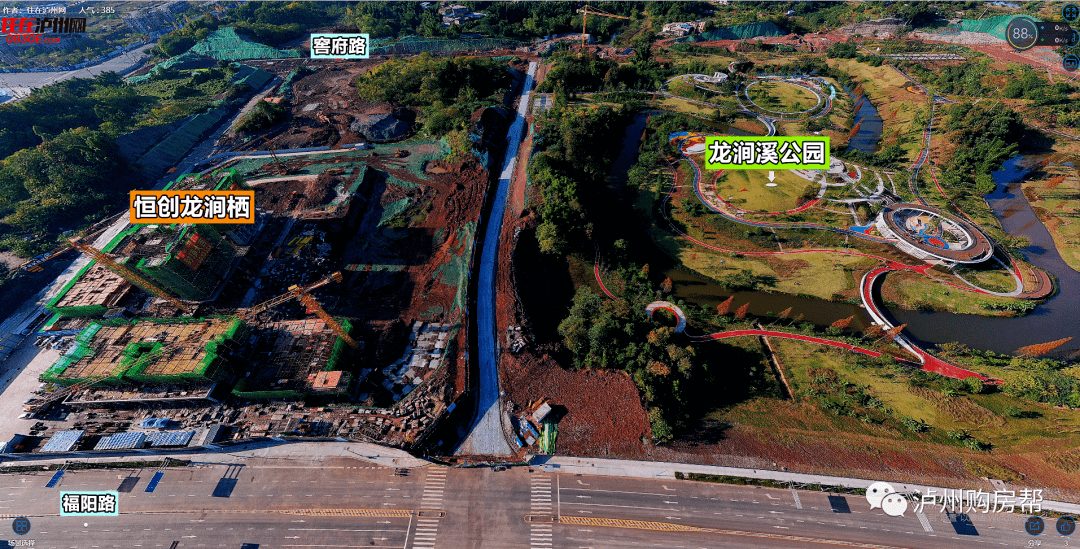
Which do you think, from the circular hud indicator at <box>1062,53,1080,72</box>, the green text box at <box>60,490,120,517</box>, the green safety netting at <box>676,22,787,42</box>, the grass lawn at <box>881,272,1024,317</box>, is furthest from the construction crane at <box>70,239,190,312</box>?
the circular hud indicator at <box>1062,53,1080,72</box>

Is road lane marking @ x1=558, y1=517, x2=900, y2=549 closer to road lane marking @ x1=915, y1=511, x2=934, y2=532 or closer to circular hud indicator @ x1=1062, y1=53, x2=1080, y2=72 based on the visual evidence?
road lane marking @ x1=915, y1=511, x2=934, y2=532

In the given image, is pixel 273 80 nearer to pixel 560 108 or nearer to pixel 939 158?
pixel 560 108

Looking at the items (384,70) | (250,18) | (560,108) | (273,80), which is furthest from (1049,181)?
(250,18)

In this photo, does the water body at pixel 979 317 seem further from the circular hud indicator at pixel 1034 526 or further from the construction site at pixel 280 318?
the construction site at pixel 280 318

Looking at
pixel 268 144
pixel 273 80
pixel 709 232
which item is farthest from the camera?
pixel 273 80

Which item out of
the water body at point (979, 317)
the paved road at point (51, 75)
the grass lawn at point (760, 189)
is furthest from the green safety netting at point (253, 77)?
the grass lawn at point (760, 189)

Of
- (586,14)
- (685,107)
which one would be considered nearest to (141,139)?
(685,107)
